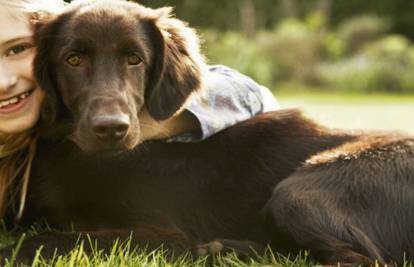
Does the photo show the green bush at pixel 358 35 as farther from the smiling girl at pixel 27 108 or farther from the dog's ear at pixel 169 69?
the dog's ear at pixel 169 69

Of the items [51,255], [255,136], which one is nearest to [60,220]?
[51,255]

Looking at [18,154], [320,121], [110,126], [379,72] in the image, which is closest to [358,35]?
[379,72]

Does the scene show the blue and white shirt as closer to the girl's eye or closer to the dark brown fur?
the dark brown fur

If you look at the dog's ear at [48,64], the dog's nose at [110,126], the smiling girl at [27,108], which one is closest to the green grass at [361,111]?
the smiling girl at [27,108]

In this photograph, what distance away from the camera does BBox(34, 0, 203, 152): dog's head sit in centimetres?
285

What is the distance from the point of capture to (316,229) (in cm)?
297

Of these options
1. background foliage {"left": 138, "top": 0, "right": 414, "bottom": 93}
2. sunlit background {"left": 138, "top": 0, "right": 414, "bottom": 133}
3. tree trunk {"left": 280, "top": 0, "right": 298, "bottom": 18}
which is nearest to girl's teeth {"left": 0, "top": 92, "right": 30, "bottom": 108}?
sunlit background {"left": 138, "top": 0, "right": 414, "bottom": 133}

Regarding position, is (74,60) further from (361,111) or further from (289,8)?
(289,8)

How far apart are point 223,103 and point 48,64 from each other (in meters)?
0.93

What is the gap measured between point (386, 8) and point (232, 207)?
88.8ft

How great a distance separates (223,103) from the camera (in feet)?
11.6

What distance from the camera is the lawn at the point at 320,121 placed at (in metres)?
2.60

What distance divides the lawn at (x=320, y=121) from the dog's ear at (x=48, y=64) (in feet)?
2.28

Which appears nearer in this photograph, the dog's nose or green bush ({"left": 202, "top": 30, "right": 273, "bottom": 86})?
the dog's nose
